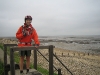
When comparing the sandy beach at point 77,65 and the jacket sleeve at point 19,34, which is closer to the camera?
the jacket sleeve at point 19,34

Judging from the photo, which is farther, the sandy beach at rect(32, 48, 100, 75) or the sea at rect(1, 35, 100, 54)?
the sea at rect(1, 35, 100, 54)

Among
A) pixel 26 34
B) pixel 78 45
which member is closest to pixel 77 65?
pixel 26 34

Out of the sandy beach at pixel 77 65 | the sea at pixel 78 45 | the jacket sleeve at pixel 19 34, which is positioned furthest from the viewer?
the sea at pixel 78 45

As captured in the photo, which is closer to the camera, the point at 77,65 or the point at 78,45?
the point at 77,65

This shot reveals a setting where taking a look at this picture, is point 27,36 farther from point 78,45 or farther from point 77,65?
point 78,45

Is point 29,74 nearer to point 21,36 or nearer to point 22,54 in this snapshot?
point 22,54

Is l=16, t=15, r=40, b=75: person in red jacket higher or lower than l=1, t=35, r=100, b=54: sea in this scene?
higher

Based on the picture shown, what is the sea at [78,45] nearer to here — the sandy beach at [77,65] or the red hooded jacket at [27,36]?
the sandy beach at [77,65]

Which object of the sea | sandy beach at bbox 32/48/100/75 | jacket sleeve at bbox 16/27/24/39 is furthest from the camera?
the sea

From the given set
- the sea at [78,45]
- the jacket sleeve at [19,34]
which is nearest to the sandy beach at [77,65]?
the jacket sleeve at [19,34]

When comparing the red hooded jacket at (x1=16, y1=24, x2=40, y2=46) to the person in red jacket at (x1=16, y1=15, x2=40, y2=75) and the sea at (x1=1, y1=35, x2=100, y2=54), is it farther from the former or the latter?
the sea at (x1=1, y1=35, x2=100, y2=54)

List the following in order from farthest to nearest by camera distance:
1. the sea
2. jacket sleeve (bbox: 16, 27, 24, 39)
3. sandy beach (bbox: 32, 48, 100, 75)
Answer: the sea < sandy beach (bbox: 32, 48, 100, 75) < jacket sleeve (bbox: 16, 27, 24, 39)

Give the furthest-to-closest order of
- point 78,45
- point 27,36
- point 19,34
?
point 78,45 → point 27,36 → point 19,34

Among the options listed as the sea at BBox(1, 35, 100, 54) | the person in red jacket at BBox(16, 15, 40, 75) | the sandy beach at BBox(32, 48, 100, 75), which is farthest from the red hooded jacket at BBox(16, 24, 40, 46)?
the sea at BBox(1, 35, 100, 54)
